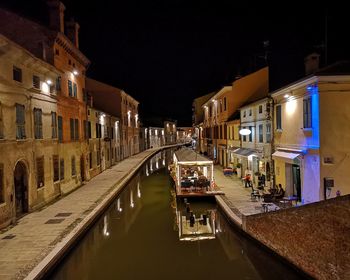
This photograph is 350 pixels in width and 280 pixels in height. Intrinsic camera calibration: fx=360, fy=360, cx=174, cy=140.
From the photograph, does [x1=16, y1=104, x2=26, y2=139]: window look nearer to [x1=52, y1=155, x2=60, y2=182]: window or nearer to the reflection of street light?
[x1=52, y1=155, x2=60, y2=182]: window

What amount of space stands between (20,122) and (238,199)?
1217 centimetres

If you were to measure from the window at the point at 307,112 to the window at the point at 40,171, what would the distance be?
541 inches

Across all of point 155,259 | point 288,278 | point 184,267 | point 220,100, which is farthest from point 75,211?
point 220,100

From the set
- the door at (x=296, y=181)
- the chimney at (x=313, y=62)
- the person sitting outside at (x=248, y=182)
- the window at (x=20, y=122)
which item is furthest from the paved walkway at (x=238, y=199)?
the window at (x=20, y=122)

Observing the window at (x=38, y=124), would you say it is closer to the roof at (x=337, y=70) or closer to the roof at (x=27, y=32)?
the roof at (x=27, y=32)

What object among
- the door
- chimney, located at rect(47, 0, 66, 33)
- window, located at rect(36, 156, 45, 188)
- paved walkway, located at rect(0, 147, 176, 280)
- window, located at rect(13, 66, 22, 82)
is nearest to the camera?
paved walkway, located at rect(0, 147, 176, 280)

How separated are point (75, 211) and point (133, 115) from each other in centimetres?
4776

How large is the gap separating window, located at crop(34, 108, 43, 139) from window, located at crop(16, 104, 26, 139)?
153 cm

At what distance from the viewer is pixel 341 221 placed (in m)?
9.14

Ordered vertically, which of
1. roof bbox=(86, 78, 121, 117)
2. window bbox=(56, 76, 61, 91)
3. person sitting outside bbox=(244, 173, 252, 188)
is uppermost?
roof bbox=(86, 78, 121, 117)

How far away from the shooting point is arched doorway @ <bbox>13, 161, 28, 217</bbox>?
1733 centimetres

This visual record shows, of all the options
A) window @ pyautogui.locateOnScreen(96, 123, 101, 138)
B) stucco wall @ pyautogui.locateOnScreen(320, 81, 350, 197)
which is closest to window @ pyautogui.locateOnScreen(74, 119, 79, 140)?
window @ pyautogui.locateOnScreen(96, 123, 101, 138)

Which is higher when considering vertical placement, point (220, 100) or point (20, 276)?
point (220, 100)

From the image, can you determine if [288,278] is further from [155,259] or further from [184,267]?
[155,259]
